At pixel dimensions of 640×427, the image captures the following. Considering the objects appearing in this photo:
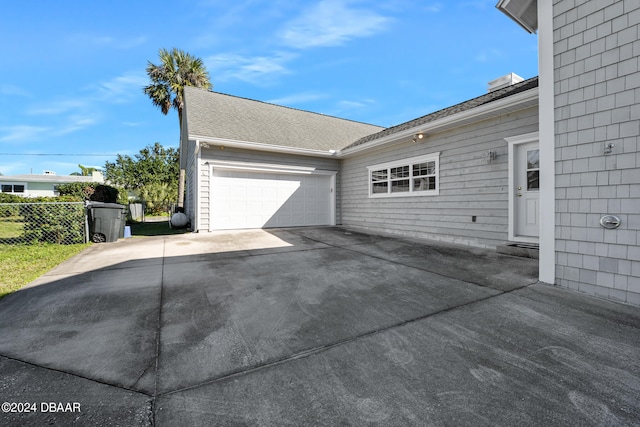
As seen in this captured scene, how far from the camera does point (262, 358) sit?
6.55 ft

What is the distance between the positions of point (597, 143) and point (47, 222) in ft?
34.9

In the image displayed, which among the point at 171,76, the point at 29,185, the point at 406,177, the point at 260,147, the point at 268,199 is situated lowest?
the point at 268,199

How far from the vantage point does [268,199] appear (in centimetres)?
946

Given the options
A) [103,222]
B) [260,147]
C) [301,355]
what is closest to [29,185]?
[103,222]

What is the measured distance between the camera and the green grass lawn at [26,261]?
3.80 metres

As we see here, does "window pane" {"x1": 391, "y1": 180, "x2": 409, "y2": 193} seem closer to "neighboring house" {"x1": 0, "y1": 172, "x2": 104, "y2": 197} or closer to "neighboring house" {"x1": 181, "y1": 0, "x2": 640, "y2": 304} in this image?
"neighboring house" {"x1": 181, "y1": 0, "x2": 640, "y2": 304}

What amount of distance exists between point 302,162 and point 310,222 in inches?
91.4

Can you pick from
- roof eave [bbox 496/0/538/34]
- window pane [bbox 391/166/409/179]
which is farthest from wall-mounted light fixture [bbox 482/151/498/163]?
window pane [bbox 391/166/409/179]

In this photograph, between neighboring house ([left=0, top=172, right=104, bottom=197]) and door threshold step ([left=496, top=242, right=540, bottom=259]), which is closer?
door threshold step ([left=496, top=242, right=540, bottom=259])

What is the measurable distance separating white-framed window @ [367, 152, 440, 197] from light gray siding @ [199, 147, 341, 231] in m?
2.32

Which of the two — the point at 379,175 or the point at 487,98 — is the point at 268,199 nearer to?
the point at 379,175

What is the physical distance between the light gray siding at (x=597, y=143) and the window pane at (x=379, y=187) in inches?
213

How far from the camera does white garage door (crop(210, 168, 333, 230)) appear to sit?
8.75m

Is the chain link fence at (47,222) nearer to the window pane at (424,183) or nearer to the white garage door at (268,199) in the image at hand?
the white garage door at (268,199)
